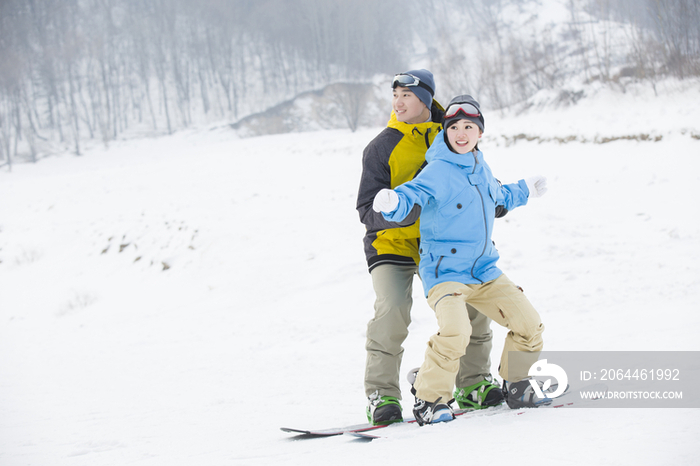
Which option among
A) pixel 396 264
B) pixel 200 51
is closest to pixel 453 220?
pixel 396 264

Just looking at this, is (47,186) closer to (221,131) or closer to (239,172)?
(239,172)

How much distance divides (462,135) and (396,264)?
800mm

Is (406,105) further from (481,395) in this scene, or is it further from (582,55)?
(582,55)

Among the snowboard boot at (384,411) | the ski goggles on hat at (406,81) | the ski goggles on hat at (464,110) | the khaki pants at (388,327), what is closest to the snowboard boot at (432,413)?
the snowboard boot at (384,411)

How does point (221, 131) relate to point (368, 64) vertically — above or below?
below

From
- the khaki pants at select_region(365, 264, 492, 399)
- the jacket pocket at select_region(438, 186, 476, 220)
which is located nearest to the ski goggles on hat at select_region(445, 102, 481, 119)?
the jacket pocket at select_region(438, 186, 476, 220)

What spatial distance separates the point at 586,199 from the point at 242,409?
7324 millimetres

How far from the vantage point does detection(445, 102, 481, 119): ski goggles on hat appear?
2.44 m

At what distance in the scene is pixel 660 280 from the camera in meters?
4.79

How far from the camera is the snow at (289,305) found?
212 cm

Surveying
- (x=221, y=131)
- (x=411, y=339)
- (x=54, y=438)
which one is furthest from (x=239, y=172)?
(x=221, y=131)

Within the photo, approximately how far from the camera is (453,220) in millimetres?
2402

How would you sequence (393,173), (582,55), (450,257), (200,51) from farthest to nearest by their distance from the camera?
(200,51), (582,55), (393,173), (450,257)

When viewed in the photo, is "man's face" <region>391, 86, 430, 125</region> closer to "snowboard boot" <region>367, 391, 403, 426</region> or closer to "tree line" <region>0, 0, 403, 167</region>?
"snowboard boot" <region>367, 391, 403, 426</region>
